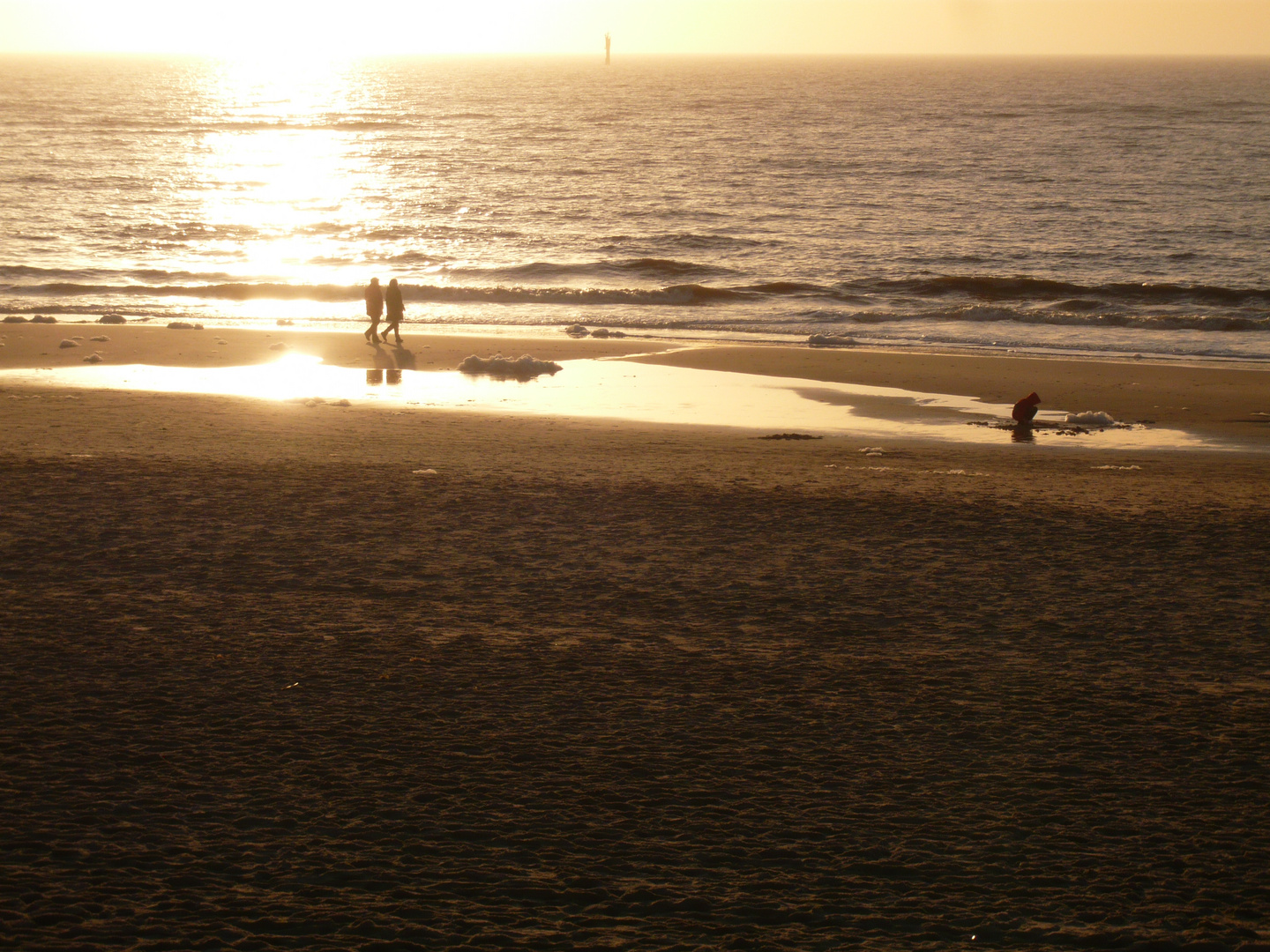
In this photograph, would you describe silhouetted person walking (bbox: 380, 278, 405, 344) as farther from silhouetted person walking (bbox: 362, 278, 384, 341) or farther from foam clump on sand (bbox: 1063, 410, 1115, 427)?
foam clump on sand (bbox: 1063, 410, 1115, 427)

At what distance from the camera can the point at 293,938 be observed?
144 inches

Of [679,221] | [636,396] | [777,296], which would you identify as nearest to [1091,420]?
[636,396]

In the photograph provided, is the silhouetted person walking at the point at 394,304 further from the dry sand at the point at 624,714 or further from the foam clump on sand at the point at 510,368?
the dry sand at the point at 624,714

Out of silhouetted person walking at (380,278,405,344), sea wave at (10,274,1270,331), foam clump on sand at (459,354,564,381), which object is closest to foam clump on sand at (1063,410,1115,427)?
foam clump on sand at (459,354,564,381)

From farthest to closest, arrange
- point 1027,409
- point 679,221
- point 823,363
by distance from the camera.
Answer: point 679,221, point 823,363, point 1027,409

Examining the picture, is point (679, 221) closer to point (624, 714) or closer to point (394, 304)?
point (394, 304)

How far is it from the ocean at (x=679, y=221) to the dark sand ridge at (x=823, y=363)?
3729mm

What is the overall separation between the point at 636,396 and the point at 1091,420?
19.1ft

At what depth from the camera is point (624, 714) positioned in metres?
5.42

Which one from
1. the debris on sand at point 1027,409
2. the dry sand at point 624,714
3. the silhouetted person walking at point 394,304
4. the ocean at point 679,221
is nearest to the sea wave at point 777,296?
the ocean at point 679,221

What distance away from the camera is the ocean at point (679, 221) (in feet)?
94.3

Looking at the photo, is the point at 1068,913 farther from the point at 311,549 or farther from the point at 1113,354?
the point at 1113,354

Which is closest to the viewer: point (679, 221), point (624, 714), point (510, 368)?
point (624, 714)

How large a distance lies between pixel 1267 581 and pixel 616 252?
32391mm
